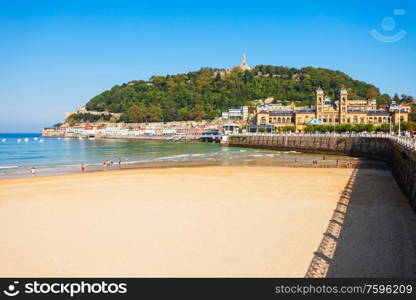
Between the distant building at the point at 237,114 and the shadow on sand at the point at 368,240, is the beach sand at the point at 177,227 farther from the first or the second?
the distant building at the point at 237,114

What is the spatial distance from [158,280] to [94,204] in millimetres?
11032

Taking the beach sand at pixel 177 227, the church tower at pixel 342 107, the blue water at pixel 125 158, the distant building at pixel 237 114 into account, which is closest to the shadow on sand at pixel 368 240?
the beach sand at pixel 177 227

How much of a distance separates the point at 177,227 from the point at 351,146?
157 feet

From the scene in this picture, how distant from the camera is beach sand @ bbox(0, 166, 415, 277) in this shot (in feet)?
38.3

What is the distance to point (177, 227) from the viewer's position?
15695mm

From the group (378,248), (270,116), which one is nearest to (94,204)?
(378,248)

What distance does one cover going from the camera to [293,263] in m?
11.7

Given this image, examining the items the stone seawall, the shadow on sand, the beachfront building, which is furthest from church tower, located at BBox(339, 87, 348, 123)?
the shadow on sand

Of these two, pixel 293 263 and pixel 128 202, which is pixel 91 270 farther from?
pixel 128 202

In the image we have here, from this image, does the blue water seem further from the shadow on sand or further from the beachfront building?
the beachfront building

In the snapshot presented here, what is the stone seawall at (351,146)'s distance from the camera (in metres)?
21.7

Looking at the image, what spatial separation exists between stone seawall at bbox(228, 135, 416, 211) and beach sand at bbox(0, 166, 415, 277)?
1.51m

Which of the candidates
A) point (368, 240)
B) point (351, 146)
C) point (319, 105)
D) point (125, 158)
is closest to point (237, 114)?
point (319, 105)

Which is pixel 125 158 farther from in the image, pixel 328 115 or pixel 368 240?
pixel 328 115
